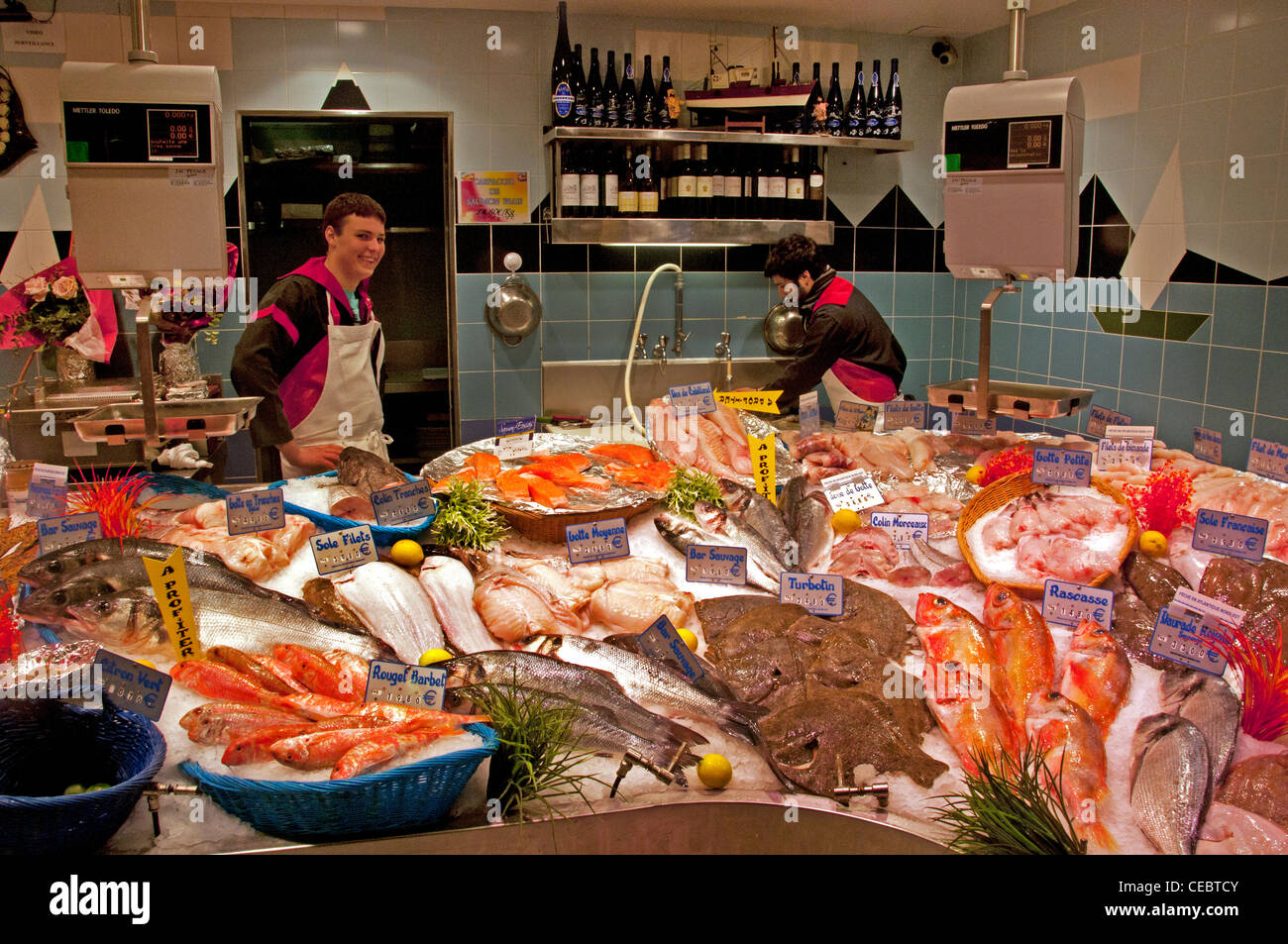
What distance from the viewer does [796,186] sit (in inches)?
222

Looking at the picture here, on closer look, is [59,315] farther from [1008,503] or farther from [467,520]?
[1008,503]

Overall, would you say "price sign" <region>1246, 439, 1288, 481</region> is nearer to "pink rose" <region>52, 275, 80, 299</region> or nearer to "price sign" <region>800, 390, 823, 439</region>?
"price sign" <region>800, 390, 823, 439</region>

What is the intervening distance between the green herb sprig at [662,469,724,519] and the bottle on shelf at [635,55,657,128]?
3.28 m

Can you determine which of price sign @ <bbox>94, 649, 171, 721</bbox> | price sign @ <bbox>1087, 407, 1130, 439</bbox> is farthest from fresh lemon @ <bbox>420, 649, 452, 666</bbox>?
price sign @ <bbox>1087, 407, 1130, 439</bbox>

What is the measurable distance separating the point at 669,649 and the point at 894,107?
4878 mm

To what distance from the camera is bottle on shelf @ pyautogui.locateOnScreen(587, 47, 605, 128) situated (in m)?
5.42

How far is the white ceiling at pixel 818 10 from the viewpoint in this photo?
17.4 feet

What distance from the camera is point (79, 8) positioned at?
505 cm

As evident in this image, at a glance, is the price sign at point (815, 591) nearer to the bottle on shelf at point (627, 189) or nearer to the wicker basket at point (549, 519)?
the wicker basket at point (549, 519)
